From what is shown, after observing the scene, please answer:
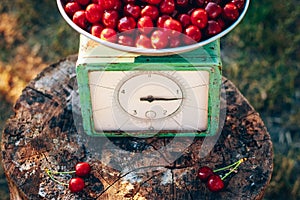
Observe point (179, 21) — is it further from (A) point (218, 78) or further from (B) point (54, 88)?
(B) point (54, 88)

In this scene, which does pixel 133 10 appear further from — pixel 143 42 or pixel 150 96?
pixel 150 96

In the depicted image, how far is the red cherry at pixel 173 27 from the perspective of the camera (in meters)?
1.99

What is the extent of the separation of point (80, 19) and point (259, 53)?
217 centimetres

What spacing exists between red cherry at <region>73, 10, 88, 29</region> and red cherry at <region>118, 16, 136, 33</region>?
0.15 m

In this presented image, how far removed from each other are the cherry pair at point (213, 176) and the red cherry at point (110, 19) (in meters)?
0.73

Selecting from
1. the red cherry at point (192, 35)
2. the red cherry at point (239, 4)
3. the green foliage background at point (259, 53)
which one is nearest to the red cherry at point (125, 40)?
the red cherry at point (192, 35)

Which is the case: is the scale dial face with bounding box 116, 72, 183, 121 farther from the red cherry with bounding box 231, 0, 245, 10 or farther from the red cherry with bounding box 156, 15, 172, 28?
the red cherry with bounding box 231, 0, 245, 10

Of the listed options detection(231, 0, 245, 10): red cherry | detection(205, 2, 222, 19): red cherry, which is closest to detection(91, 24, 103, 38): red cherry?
detection(205, 2, 222, 19): red cherry

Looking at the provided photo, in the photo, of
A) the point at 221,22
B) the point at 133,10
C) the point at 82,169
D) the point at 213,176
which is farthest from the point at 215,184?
the point at 133,10

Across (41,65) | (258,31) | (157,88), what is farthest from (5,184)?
(258,31)

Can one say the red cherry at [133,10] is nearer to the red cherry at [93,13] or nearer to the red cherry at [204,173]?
the red cherry at [93,13]

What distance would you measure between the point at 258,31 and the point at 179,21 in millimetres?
2049

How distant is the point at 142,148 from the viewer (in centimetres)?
236

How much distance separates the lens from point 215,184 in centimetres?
217
